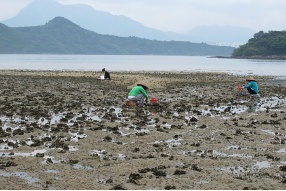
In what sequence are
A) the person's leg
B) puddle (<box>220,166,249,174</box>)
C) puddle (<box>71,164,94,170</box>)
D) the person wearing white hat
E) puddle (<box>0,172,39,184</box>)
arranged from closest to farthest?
1. puddle (<box>0,172,39,184</box>)
2. puddle (<box>220,166,249,174</box>)
3. puddle (<box>71,164,94,170</box>)
4. the person's leg
5. the person wearing white hat

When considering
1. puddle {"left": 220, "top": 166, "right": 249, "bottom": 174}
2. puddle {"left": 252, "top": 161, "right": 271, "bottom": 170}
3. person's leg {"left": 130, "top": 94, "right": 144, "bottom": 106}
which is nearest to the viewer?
puddle {"left": 220, "top": 166, "right": 249, "bottom": 174}

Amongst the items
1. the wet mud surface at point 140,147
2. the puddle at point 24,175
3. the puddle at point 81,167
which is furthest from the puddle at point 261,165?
the puddle at point 24,175

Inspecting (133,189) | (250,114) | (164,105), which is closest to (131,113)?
(164,105)

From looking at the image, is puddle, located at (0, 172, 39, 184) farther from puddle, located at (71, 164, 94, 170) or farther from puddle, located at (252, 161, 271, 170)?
puddle, located at (252, 161, 271, 170)

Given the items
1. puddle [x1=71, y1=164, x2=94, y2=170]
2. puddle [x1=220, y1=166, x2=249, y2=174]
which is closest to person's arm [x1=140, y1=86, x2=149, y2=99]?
puddle [x1=71, y1=164, x2=94, y2=170]

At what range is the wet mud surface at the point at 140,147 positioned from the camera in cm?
1095

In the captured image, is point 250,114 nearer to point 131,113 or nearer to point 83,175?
point 131,113

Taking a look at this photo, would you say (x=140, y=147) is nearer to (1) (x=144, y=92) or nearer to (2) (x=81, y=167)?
(2) (x=81, y=167)

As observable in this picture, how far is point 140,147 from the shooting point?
15008 millimetres

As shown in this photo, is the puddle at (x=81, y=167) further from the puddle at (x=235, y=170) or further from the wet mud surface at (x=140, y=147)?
the puddle at (x=235, y=170)

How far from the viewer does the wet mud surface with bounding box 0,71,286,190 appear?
1095 cm

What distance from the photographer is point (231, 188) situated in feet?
33.7

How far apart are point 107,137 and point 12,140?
12.2 ft

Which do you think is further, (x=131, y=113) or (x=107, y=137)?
(x=131, y=113)
